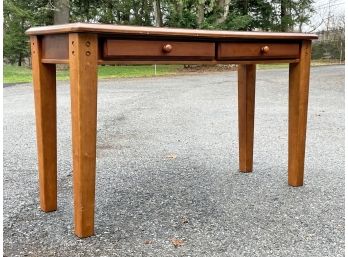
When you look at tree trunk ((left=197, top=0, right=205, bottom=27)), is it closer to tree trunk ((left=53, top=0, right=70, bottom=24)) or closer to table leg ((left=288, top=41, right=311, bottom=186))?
tree trunk ((left=53, top=0, right=70, bottom=24))

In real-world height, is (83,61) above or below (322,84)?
above

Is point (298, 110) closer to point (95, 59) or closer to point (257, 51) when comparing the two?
point (257, 51)

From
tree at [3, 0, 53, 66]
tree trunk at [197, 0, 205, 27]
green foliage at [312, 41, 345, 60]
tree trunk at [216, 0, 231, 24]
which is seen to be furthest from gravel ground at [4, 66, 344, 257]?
green foliage at [312, 41, 345, 60]

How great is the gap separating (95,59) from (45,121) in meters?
0.58

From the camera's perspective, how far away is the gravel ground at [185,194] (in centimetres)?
206

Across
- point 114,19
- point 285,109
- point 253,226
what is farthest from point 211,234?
point 114,19

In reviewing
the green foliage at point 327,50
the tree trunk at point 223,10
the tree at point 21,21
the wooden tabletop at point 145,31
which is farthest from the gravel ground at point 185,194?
the green foliage at point 327,50

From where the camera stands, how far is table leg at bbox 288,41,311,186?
2.69m

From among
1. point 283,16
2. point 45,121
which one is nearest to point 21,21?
point 283,16

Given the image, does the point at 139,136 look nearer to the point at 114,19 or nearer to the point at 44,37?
the point at 44,37

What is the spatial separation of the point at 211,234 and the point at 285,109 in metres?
4.62

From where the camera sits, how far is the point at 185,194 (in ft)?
8.96

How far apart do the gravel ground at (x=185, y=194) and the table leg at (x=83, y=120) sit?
14cm

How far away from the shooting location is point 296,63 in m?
2.70
